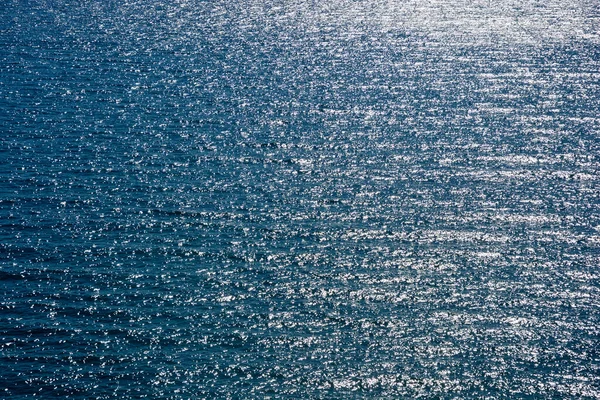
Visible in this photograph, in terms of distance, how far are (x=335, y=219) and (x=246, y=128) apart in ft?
48.6

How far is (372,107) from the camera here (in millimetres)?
58844

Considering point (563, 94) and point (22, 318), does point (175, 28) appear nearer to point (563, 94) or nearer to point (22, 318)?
point (563, 94)

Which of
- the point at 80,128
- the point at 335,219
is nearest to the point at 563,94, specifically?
the point at 335,219

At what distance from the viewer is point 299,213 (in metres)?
45.2

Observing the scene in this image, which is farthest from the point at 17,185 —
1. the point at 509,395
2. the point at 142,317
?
the point at 509,395

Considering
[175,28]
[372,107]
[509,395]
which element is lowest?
[509,395]

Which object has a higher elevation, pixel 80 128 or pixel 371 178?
pixel 80 128

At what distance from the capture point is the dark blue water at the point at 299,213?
3366cm

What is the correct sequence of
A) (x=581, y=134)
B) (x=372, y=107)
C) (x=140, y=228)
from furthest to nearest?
(x=372, y=107)
(x=581, y=134)
(x=140, y=228)

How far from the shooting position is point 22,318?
3612cm

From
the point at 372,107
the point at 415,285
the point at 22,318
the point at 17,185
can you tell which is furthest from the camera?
the point at 372,107

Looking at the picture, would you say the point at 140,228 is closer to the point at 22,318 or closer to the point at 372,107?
the point at 22,318

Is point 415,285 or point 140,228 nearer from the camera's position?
point 415,285

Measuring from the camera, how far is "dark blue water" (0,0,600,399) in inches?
1325
